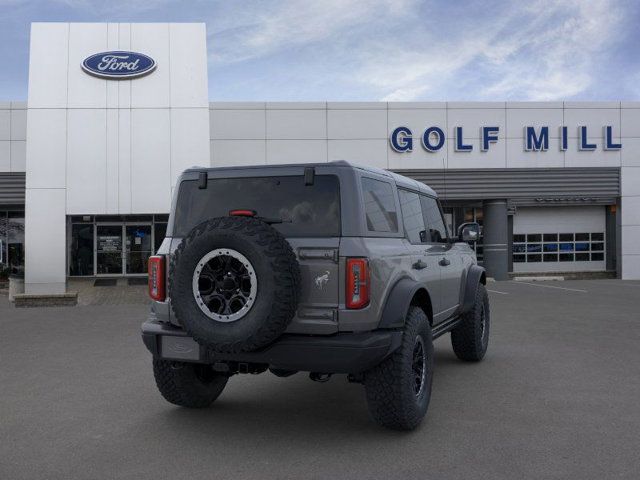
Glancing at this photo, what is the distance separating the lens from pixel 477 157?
23.8m

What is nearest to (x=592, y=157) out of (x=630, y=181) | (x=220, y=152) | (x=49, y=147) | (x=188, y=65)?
(x=630, y=181)

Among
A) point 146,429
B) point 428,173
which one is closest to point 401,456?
point 146,429

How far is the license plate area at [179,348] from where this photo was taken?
14.4 ft

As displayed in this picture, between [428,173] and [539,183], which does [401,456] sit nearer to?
[428,173]

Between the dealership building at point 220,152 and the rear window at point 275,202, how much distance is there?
13.9 meters

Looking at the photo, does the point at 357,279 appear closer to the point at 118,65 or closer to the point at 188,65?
the point at 188,65

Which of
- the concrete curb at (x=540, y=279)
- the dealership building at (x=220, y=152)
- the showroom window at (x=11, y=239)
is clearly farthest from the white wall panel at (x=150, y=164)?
the concrete curb at (x=540, y=279)

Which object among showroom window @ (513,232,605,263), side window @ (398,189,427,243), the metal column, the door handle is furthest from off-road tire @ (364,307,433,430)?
showroom window @ (513,232,605,263)

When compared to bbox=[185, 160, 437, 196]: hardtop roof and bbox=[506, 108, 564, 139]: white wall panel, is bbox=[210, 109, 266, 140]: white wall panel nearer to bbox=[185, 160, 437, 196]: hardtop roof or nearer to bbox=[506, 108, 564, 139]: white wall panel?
bbox=[506, 108, 564, 139]: white wall panel

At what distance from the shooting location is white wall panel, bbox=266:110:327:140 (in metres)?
23.0

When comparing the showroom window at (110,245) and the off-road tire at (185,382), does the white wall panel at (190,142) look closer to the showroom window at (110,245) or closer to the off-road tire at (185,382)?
the showroom window at (110,245)

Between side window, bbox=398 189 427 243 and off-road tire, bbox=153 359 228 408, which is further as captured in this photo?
side window, bbox=398 189 427 243

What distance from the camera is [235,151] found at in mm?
22859

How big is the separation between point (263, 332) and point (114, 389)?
283 centimetres
